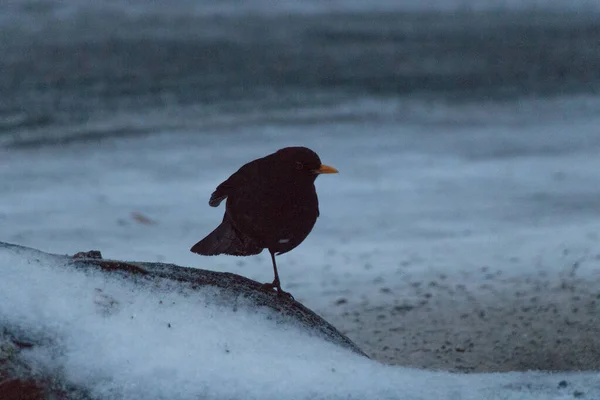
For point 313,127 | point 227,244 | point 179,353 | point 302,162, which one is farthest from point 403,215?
point 179,353

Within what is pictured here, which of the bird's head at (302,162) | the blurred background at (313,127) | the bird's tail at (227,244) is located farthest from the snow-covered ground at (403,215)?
the bird's head at (302,162)

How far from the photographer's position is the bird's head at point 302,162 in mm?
3246

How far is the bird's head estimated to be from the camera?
3246mm

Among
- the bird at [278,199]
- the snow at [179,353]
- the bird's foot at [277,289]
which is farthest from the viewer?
the bird's foot at [277,289]

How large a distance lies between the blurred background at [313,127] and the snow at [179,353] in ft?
7.92

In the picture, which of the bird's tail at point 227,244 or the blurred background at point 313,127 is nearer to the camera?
the bird's tail at point 227,244

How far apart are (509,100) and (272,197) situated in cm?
868

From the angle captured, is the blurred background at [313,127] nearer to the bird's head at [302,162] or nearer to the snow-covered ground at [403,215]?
the snow-covered ground at [403,215]

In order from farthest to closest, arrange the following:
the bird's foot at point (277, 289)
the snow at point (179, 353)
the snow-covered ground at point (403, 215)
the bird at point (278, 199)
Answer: the snow-covered ground at point (403, 215), the bird's foot at point (277, 289), the bird at point (278, 199), the snow at point (179, 353)

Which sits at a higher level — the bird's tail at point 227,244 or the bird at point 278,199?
the bird at point 278,199

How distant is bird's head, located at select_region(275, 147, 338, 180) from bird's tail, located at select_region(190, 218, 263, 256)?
0.34 meters

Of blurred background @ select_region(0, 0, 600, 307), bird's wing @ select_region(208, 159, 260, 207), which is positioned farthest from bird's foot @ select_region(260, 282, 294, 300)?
blurred background @ select_region(0, 0, 600, 307)

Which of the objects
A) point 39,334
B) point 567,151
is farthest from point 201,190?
point 39,334

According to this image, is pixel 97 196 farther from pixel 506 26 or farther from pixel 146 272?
pixel 506 26
